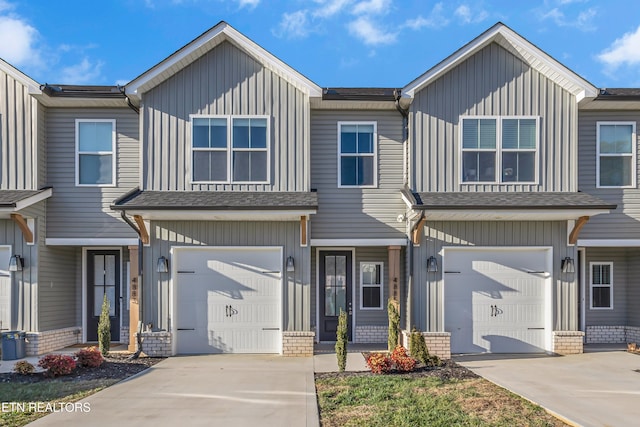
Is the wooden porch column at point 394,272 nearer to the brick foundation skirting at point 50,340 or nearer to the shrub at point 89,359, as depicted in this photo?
the shrub at point 89,359

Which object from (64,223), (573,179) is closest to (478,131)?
(573,179)

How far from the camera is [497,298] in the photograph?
11.3 m

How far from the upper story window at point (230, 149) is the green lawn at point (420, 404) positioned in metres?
5.02

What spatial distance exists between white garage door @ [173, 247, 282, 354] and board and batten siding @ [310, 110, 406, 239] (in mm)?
1567

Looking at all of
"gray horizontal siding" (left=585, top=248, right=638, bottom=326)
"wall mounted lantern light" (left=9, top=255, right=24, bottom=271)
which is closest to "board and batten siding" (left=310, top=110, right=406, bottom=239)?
"gray horizontal siding" (left=585, top=248, right=638, bottom=326)

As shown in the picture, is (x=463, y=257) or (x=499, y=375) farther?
(x=463, y=257)

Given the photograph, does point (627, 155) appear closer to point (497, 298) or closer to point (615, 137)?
point (615, 137)

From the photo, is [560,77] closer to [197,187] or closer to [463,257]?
[463,257]

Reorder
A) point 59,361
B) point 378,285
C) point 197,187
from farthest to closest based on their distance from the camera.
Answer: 1. point 378,285
2. point 197,187
3. point 59,361

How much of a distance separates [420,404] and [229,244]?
18.9 ft

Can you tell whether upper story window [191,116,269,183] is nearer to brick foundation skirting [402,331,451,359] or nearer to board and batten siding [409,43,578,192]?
board and batten siding [409,43,578,192]

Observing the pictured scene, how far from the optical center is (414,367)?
924 centimetres

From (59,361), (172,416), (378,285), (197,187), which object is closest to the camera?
(172,416)

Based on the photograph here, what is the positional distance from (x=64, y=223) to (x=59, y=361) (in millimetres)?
3740
